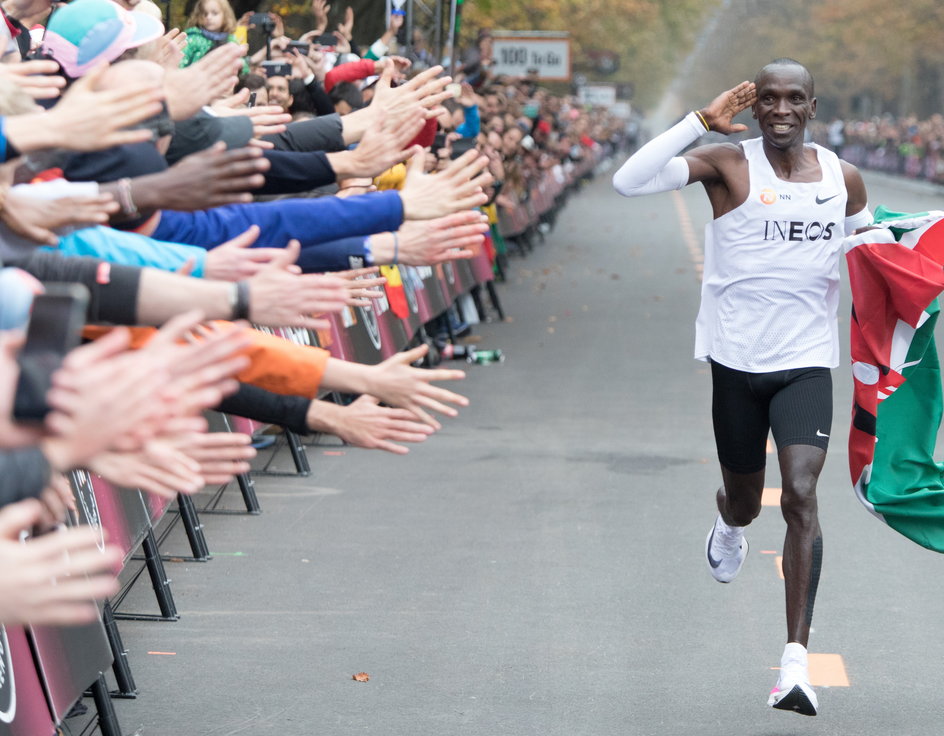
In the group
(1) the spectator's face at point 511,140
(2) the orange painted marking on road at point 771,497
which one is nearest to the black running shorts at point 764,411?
(2) the orange painted marking on road at point 771,497

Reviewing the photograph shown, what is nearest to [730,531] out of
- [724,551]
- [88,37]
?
[724,551]

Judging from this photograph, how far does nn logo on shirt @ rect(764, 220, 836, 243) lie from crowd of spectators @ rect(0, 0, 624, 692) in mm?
1598

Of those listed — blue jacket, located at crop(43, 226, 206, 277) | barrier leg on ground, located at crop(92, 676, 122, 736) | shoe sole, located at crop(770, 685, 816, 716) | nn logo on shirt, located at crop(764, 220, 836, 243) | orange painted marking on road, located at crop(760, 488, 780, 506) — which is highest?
blue jacket, located at crop(43, 226, 206, 277)

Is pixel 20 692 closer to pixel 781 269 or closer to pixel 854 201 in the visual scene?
pixel 781 269

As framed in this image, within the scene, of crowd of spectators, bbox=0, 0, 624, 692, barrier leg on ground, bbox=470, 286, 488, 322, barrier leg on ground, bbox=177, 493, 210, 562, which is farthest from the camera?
barrier leg on ground, bbox=470, 286, 488, 322

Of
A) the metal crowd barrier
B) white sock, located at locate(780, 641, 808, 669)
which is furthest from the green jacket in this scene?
white sock, located at locate(780, 641, 808, 669)

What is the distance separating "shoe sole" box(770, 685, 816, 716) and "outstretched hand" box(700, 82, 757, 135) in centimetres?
213

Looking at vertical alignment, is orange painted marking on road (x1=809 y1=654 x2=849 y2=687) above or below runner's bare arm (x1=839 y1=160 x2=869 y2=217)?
below

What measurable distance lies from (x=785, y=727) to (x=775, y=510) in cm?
362

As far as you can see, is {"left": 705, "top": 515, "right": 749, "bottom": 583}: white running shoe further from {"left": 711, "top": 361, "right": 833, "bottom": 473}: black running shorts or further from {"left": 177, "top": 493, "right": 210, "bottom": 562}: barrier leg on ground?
{"left": 177, "top": 493, "right": 210, "bottom": 562}: barrier leg on ground

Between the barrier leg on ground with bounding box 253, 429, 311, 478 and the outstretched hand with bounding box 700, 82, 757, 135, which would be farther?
the barrier leg on ground with bounding box 253, 429, 311, 478

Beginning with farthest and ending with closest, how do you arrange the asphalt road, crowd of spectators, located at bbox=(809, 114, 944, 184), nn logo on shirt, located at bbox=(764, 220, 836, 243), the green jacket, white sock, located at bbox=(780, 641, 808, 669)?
crowd of spectators, located at bbox=(809, 114, 944, 184) < the green jacket < nn logo on shirt, located at bbox=(764, 220, 836, 243) < the asphalt road < white sock, located at bbox=(780, 641, 808, 669)

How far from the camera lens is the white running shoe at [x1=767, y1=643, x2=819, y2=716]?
5699mm

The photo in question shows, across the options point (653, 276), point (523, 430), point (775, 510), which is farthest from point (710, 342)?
point (653, 276)
